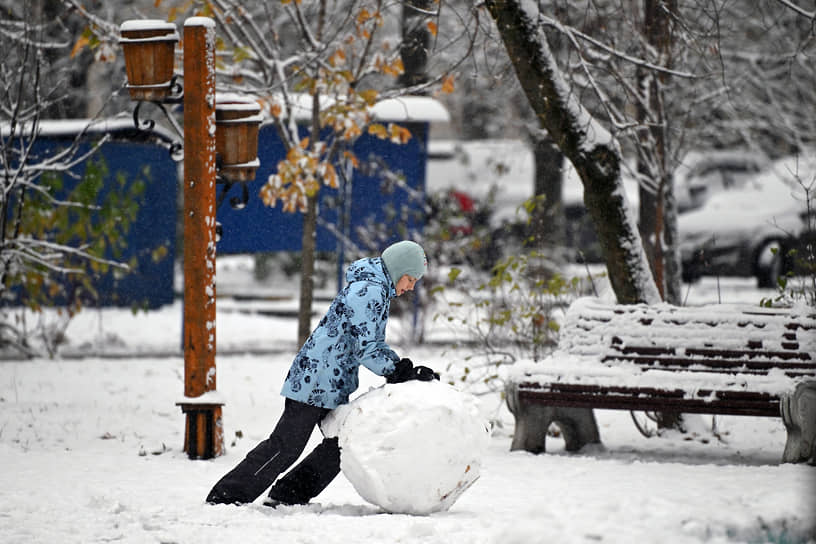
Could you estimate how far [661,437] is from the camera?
7523mm

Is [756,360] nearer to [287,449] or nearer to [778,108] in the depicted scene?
[287,449]

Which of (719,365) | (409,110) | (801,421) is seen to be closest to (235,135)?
(719,365)

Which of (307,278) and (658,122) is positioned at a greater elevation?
(658,122)

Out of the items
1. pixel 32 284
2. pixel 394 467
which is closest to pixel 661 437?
pixel 394 467

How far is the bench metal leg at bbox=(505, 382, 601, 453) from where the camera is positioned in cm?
670

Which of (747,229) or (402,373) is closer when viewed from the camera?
(402,373)

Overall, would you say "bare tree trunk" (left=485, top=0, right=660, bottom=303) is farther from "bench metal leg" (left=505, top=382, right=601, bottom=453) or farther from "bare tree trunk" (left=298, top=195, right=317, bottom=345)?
"bare tree trunk" (left=298, top=195, right=317, bottom=345)

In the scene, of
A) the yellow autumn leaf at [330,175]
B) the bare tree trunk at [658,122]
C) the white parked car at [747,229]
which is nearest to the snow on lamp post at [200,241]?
the yellow autumn leaf at [330,175]

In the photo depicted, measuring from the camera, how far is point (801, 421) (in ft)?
19.6

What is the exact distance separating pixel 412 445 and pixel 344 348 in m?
0.62

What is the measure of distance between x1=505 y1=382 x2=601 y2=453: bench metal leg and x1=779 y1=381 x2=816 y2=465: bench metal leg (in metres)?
1.32

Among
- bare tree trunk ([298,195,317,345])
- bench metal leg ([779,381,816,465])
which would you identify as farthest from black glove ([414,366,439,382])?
bare tree trunk ([298,195,317,345])

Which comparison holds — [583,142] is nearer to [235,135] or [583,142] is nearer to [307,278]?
[235,135]

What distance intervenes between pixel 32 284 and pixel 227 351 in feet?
7.10
